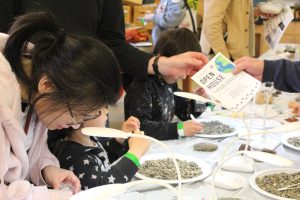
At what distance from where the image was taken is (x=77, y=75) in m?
0.87

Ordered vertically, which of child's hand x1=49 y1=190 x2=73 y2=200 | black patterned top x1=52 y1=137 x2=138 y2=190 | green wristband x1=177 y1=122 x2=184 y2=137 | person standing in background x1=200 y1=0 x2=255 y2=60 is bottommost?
green wristband x1=177 y1=122 x2=184 y2=137

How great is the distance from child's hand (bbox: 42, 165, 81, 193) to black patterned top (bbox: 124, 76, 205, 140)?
2.06 feet

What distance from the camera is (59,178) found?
1017 mm

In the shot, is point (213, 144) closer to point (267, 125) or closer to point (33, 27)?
point (267, 125)

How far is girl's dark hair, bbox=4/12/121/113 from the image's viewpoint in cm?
87

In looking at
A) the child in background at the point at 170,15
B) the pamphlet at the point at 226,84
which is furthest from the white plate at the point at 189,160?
the child in background at the point at 170,15

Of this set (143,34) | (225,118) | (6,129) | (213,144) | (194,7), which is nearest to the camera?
(6,129)

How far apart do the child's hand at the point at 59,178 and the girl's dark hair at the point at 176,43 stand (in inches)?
36.0

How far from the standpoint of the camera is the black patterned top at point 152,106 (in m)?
1.63

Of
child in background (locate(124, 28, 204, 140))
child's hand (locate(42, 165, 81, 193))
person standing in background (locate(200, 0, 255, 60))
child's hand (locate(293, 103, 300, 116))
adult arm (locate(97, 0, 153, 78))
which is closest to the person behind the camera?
child's hand (locate(42, 165, 81, 193))

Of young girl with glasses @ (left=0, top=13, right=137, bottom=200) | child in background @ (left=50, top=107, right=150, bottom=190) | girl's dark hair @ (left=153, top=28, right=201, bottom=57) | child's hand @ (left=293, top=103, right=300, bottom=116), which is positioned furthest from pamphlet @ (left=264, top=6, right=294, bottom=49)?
young girl with glasses @ (left=0, top=13, right=137, bottom=200)

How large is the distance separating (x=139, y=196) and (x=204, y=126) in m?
0.69

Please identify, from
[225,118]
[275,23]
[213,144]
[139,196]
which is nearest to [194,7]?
[275,23]

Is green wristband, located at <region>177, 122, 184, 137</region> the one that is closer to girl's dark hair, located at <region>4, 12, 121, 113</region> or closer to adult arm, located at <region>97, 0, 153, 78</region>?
adult arm, located at <region>97, 0, 153, 78</region>
